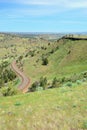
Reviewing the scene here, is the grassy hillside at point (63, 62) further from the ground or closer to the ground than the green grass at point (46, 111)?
closer to the ground

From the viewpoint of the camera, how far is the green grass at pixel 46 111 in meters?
18.2

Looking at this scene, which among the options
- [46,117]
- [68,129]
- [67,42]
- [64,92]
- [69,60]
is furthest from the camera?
[67,42]

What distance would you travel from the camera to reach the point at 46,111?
19.8m

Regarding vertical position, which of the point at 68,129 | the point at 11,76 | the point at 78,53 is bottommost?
the point at 11,76

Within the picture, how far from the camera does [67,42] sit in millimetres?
139500

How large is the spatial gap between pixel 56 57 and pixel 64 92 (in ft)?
345

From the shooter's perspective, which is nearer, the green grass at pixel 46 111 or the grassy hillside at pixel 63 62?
the green grass at pixel 46 111

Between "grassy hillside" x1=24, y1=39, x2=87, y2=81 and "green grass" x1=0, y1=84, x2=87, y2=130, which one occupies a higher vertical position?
"green grass" x1=0, y1=84, x2=87, y2=130

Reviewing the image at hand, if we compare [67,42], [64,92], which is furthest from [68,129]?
[67,42]

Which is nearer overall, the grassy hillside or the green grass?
the green grass

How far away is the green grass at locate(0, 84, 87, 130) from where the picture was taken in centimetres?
1823

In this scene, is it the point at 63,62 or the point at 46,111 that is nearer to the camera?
the point at 46,111

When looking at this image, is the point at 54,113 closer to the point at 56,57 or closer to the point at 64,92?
the point at 64,92

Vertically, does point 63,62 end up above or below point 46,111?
below
